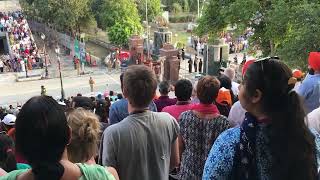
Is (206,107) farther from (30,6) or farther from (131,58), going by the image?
(30,6)

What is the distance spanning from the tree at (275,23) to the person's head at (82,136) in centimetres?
1276

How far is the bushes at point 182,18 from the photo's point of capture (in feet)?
164

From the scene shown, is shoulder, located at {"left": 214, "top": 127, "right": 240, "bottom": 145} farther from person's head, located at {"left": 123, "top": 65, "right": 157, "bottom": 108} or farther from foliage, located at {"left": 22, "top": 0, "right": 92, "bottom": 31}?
foliage, located at {"left": 22, "top": 0, "right": 92, "bottom": 31}

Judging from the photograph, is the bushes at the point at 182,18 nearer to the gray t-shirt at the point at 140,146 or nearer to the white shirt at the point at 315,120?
the white shirt at the point at 315,120

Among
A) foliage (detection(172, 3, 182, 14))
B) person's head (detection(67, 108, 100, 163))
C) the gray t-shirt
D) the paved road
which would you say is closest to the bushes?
foliage (detection(172, 3, 182, 14))

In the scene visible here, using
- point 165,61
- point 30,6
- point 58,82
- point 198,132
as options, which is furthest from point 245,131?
point 30,6

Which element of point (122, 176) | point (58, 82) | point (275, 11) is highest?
point (275, 11)

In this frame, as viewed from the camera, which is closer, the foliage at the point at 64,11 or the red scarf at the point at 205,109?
the red scarf at the point at 205,109

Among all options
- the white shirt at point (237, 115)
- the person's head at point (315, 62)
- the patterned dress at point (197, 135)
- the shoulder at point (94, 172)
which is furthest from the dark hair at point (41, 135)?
the person's head at point (315, 62)

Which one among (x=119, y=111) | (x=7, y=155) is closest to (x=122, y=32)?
(x=119, y=111)

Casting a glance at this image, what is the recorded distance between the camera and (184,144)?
4477mm

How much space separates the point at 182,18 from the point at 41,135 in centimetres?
4865

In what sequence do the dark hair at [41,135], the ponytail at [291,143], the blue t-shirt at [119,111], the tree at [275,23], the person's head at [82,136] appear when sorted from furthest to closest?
the tree at [275,23] < the blue t-shirt at [119,111] < the person's head at [82,136] < the ponytail at [291,143] < the dark hair at [41,135]

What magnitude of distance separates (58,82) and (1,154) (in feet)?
84.4
